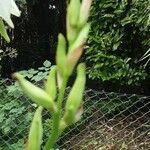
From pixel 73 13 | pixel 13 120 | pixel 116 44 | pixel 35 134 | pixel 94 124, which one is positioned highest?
pixel 73 13

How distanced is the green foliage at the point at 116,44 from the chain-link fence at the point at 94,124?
0.27m

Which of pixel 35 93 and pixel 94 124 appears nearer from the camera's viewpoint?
pixel 35 93

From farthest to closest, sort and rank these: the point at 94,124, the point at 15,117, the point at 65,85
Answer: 1. the point at 94,124
2. the point at 15,117
3. the point at 65,85

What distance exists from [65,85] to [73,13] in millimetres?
96

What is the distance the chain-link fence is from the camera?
206 inches

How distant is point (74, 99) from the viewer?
0.70m

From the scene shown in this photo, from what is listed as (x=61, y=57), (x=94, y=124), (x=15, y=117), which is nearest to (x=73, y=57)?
(x=61, y=57)

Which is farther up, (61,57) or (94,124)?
(61,57)

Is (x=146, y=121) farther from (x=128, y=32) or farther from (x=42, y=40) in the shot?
(x=42, y=40)

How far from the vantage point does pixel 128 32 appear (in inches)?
252

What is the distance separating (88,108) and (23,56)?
3.82 meters

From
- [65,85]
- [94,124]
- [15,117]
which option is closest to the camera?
[65,85]

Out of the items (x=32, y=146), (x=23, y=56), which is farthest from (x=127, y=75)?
(x=32, y=146)

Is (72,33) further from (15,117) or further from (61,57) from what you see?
(15,117)
